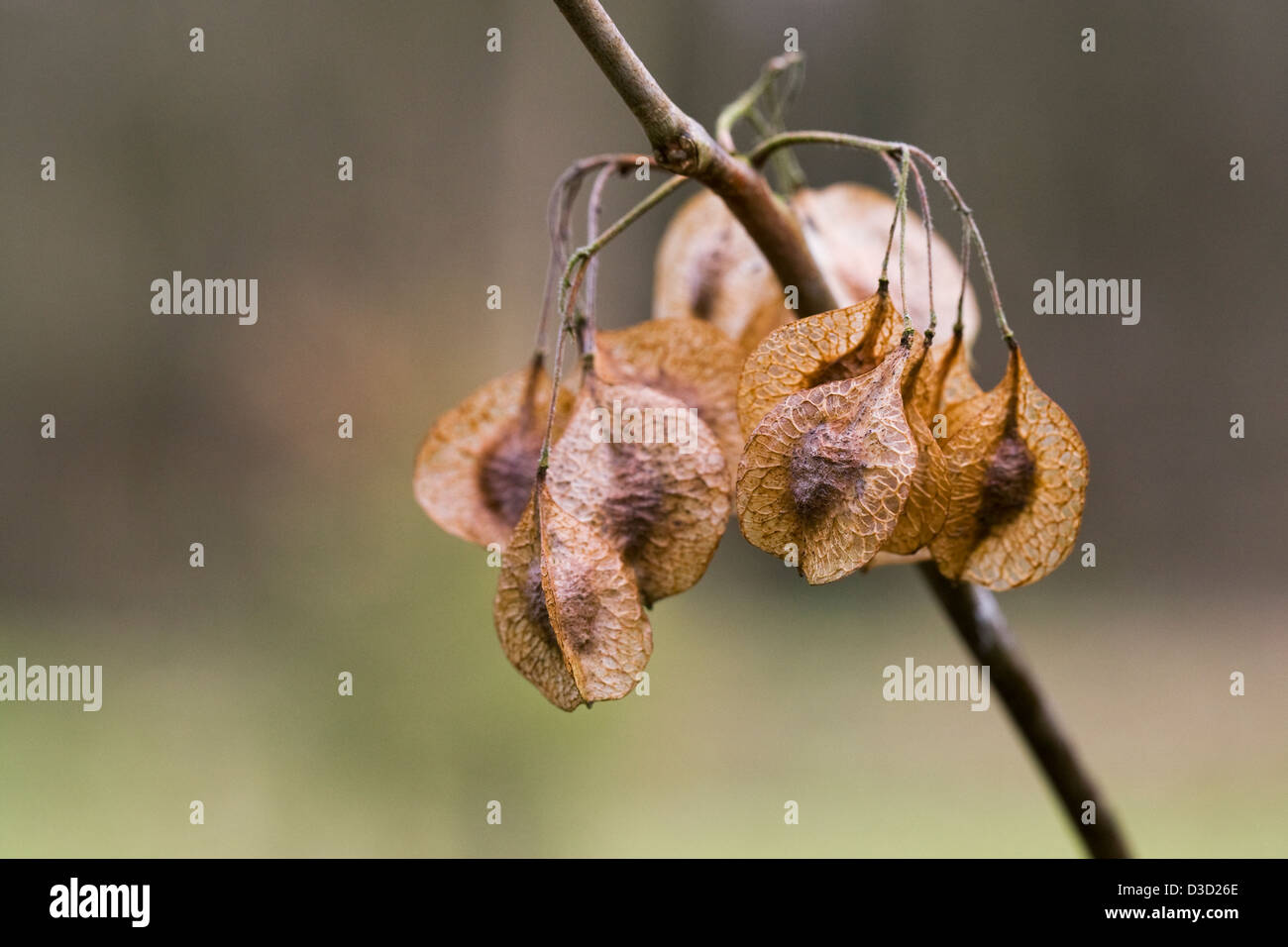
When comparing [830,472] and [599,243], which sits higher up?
[599,243]

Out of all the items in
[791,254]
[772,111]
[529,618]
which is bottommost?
[529,618]

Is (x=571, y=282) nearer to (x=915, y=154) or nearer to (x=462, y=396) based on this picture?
(x=915, y=154)

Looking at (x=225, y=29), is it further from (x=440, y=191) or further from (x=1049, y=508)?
(x=1049, y=508)

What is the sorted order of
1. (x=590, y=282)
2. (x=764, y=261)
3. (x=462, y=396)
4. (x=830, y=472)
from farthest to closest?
1. (x=462, y=396)
2. (x=764, y=261)
3. (x=590, y=282)
4. (x=830, y=472)

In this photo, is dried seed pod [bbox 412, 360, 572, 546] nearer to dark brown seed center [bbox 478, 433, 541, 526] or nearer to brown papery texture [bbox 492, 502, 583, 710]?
dark brown seed center [bbox 478, 433, 541, 526]

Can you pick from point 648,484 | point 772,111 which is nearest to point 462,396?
point 772,111
